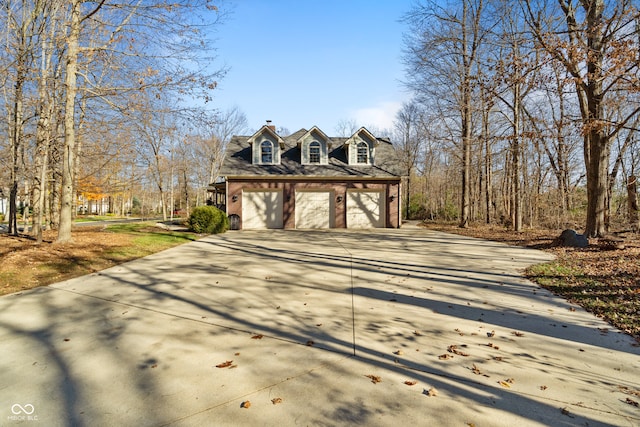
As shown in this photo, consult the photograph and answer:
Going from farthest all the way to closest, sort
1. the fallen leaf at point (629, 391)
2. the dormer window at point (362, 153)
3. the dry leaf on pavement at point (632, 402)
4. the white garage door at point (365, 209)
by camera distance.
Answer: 1. the dormer window at point (362, 153)
2. the white garage door at point (365, 209)
3. the fallen leaf at point (629, 391)
4. the dry leaf on pavement at point (632, 402)

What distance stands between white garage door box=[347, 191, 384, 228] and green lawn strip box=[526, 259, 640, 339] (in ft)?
37.8

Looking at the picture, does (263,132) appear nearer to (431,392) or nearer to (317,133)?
(317,133)

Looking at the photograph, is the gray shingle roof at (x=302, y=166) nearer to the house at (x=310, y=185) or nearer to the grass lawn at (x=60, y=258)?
the house at (x=310, y=185)

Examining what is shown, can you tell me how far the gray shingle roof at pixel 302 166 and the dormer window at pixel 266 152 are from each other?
50 cm

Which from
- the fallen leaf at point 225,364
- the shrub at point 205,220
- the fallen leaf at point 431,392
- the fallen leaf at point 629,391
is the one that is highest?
the shrub at point 205,220

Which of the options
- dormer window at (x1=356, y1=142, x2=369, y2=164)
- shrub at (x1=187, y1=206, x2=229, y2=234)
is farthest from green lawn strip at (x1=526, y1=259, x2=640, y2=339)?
dormer window at (x1=356, y1=142, x2=369, y2=164)

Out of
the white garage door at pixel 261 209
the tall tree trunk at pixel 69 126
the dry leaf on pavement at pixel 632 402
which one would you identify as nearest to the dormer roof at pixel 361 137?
the white garage door at pixel 261 209

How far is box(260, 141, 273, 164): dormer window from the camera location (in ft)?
61.1

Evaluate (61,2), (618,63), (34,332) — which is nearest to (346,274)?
(34,332)

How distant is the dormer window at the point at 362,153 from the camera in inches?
755

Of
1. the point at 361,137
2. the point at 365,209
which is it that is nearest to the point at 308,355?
the point at 365,209

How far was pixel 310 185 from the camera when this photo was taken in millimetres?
18109

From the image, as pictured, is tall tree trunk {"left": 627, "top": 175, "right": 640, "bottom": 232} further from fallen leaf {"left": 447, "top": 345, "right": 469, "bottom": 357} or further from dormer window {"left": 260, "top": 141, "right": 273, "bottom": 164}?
dormer window {"left": 260, "top": 141, "right": 273, "bottom": 164}

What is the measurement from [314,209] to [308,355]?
15.2 meters
